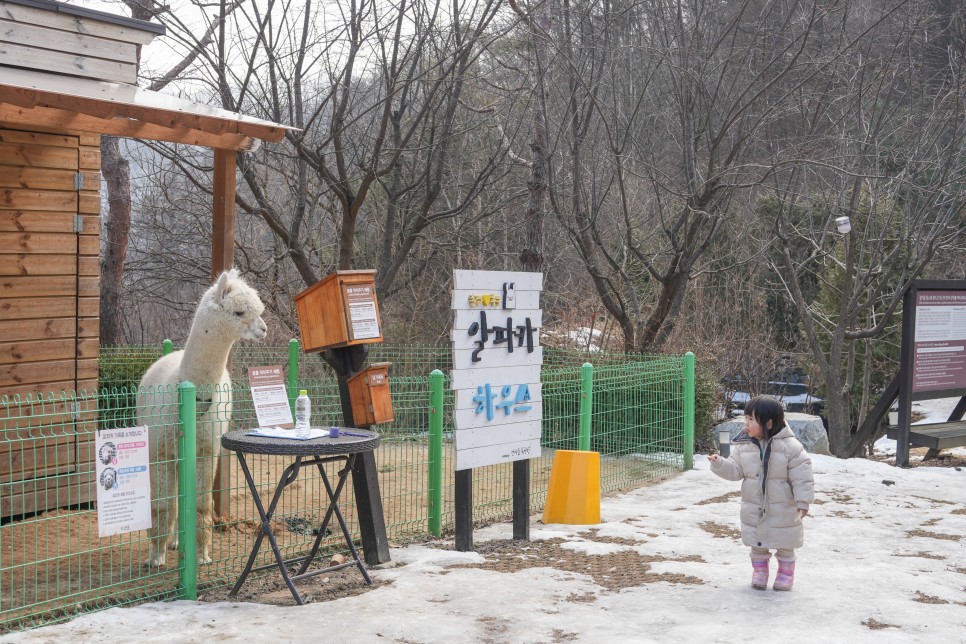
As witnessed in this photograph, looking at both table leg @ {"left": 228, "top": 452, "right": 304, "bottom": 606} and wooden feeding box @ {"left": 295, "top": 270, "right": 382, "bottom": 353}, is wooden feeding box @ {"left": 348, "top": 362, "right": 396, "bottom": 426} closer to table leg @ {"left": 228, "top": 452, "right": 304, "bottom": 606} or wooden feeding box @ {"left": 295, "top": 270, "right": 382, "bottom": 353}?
wooden feeding box @ {"left": 295, "top": 270, "right": 382, "bottom": 353}

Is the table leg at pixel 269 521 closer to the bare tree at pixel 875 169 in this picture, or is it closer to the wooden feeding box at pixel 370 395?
the wooden feeding box at pixel 370 395

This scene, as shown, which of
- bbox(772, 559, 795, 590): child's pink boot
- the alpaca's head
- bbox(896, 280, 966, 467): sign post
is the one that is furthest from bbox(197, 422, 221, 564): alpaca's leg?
bbox(896, 280, 966, 467): sign post

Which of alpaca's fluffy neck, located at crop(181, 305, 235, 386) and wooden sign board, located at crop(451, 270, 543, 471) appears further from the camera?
wooden sign board, located at crop(451, 270, 543, 471)

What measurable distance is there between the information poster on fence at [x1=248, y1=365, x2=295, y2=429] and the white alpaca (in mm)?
380

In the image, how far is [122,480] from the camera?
15.7ft

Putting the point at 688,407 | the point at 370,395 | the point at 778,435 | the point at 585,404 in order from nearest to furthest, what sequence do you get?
1. the point at 778,435
2. the point at 370,395
3. the point at 585,404
4. the point at 688,407

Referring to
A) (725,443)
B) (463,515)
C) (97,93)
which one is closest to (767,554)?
(725,443)

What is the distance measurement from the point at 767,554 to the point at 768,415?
2.78 ft

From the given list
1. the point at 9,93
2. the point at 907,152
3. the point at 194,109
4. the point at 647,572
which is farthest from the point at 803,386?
the point at 9,93

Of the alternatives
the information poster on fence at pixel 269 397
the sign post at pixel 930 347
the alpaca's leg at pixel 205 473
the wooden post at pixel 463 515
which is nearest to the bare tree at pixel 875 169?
the sign post at pixel 930 347

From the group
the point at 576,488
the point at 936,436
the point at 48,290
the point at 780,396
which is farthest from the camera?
the point at 780,396

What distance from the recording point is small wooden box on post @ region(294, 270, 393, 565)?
582 centimetres

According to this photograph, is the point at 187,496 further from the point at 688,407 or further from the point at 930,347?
the point at 930,347

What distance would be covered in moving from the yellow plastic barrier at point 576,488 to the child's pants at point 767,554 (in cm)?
203
